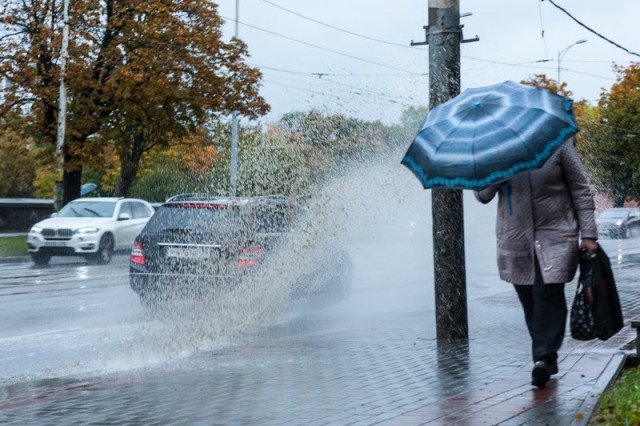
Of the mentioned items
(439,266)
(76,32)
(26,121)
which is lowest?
(439,266)

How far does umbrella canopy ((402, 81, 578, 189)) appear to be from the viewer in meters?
6.40

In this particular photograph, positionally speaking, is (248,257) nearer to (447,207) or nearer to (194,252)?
(194,252)

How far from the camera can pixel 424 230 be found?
106 ft

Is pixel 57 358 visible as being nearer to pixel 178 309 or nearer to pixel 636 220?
pixel 178 309

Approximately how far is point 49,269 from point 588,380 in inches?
730

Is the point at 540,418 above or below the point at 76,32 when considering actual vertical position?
below

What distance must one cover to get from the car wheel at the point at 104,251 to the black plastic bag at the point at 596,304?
66.9 feet

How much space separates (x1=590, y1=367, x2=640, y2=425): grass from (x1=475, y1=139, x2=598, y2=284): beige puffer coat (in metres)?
0.78

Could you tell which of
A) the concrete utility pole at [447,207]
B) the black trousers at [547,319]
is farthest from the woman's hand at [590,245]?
the concrete utility pole at [447,207]

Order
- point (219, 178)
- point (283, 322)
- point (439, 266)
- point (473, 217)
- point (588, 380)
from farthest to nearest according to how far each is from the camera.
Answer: point (219, 178), point (473, 217), point (283, 322), point (439, 266), point (588, 380)

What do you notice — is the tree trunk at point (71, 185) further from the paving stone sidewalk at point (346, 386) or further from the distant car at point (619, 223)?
the paving stone sidewalk at point (346, 386)

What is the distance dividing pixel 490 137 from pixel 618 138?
5788 centimetres

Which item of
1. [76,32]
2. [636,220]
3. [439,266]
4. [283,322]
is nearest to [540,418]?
[439,266]

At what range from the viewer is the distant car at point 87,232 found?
25.3 m
